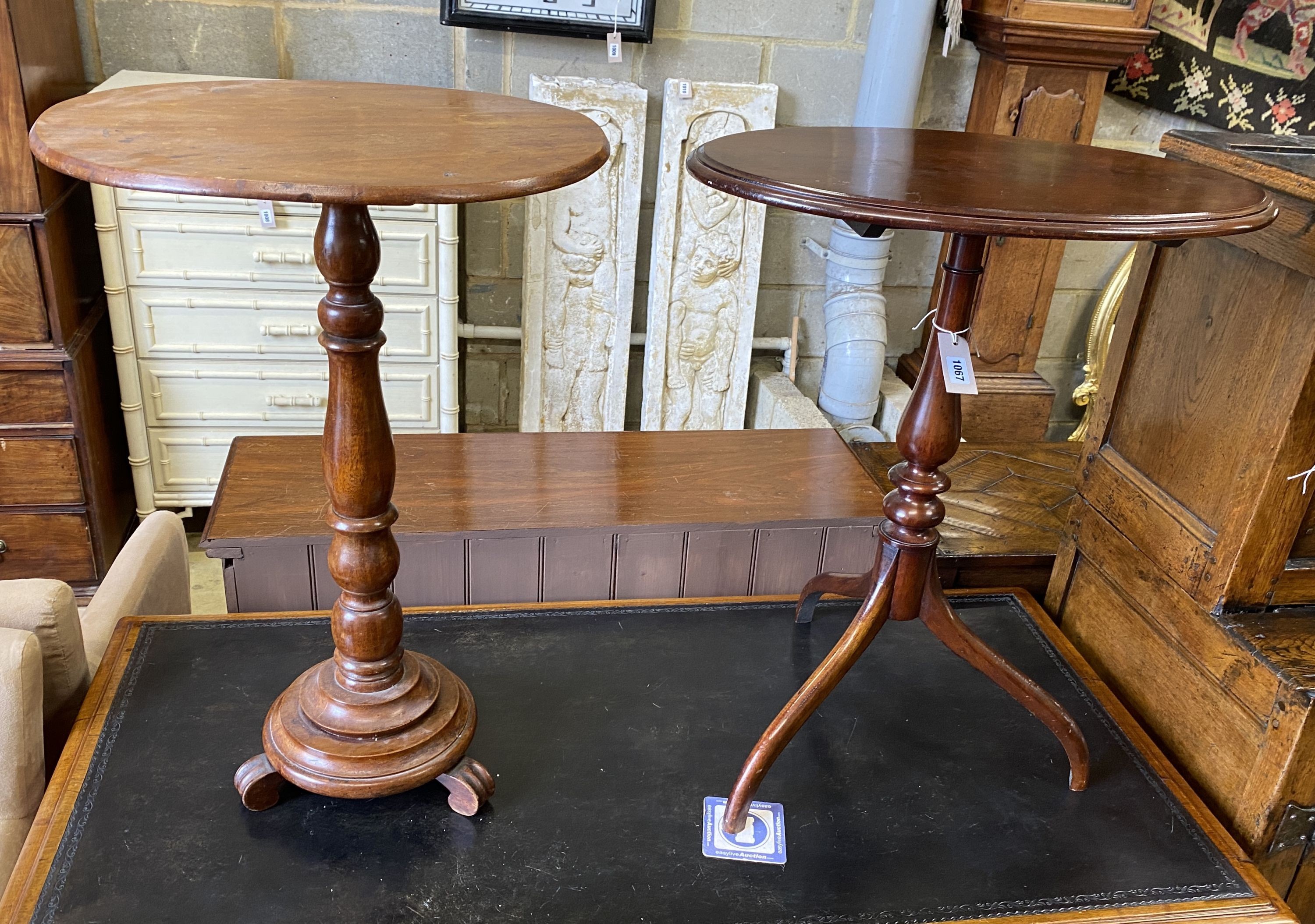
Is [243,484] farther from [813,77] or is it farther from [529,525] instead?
[813,77]

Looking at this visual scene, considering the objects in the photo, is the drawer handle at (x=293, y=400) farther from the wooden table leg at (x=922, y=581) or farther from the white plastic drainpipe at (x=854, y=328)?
the wooden table leg at (x=922, y=581)

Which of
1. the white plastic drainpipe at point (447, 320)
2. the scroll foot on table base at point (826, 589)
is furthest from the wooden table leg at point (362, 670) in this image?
the white plastic drainpipe at point (447, 320)

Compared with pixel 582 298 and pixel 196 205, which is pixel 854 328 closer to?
pixel 582 298

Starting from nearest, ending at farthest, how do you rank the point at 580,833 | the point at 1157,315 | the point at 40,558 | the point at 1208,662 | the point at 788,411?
1. the point at 580,833
2. the point at 1208,662
3. the point at 1157,315
4. the point at 40,558
5. the point at 788,411

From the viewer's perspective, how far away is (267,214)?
2.35m

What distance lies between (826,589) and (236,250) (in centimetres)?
160

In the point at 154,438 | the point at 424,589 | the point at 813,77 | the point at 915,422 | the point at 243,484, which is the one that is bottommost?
the point at 154,438

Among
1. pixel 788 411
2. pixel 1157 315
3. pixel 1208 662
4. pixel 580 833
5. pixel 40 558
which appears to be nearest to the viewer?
pixel 580 833

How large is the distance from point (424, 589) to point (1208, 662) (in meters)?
1.23

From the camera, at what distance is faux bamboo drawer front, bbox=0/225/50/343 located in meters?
2.21

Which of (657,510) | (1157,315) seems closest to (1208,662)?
(1157,315)

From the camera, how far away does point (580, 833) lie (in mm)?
1345

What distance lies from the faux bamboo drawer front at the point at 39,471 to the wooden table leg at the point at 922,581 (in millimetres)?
1839

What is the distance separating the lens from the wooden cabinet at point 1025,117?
2.60 metres
